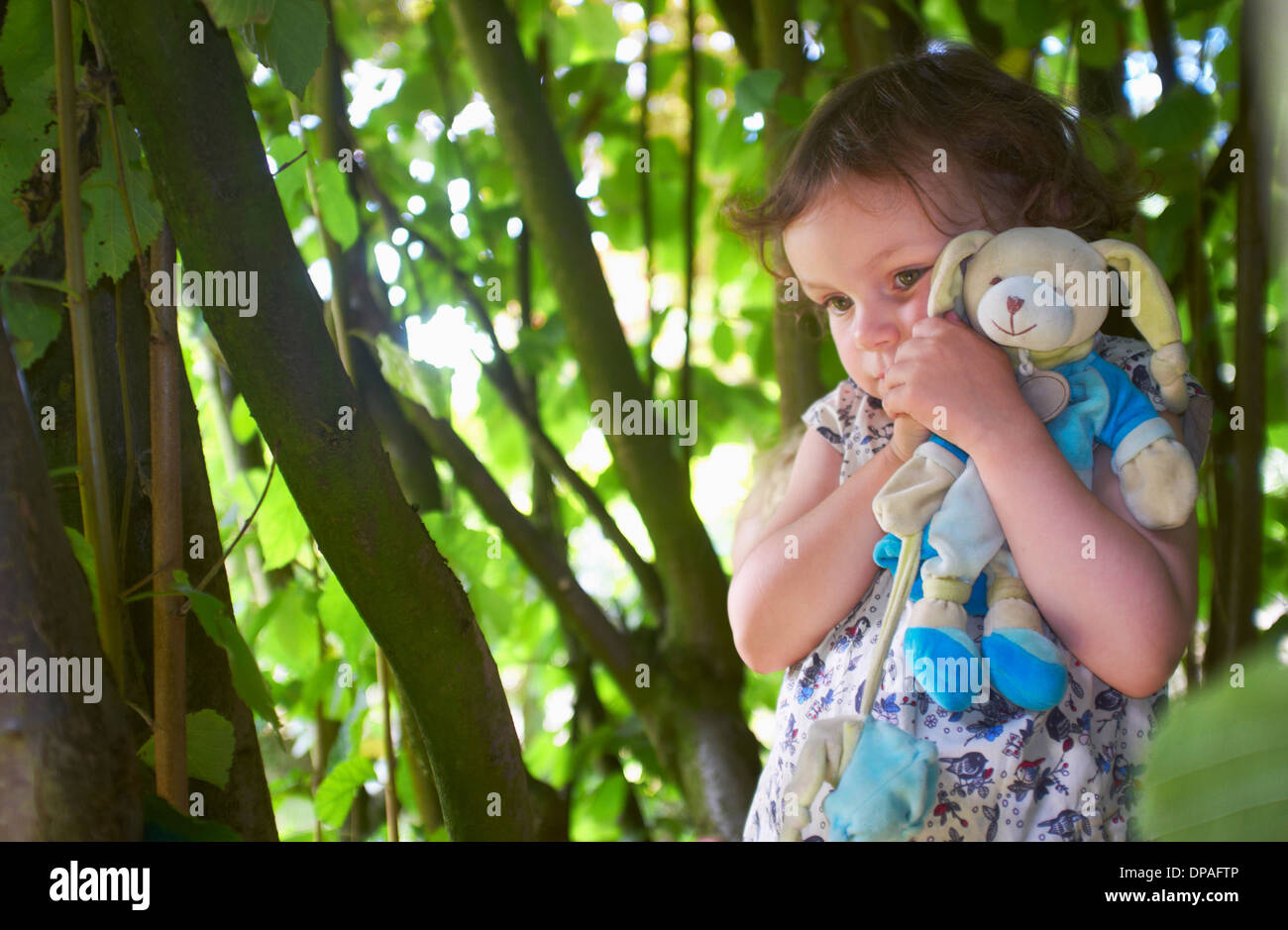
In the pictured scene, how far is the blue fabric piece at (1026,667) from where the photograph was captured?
57 centimetres

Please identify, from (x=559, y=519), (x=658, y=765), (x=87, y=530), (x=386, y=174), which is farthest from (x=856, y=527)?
(x=386, y=174)

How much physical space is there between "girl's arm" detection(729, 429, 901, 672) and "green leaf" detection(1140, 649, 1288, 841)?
45 cm

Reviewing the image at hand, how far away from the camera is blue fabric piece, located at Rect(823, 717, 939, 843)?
53cm

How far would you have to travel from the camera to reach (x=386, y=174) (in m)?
1.64

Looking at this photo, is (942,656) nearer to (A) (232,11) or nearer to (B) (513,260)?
(A) (232,11)

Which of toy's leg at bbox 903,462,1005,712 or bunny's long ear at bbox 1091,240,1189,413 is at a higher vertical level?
bunny's long ear at bbox 1091,240,1189,413

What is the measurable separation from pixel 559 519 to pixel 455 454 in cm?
42

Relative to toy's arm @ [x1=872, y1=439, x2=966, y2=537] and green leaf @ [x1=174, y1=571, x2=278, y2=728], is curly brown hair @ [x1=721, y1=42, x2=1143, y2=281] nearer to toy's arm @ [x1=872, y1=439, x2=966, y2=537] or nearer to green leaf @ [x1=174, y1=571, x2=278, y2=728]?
toy's arm @ [x1=872, y1=439, x2=966, y2=537]

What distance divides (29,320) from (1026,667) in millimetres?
627

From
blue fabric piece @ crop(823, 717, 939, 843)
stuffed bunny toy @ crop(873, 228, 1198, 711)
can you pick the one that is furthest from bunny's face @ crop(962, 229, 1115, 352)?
blue fabric piece @ crop(823, 717, 939, 843)

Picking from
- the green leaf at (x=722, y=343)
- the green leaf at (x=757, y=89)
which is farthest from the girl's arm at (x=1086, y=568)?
the green leaf at (x=722, y=343)
